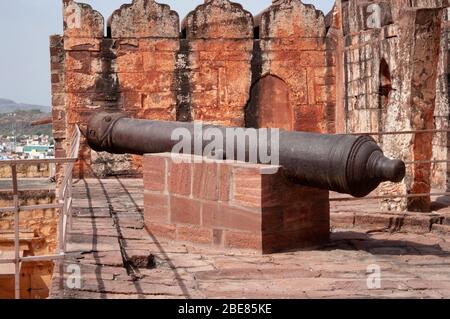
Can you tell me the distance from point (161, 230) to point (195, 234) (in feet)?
1.46

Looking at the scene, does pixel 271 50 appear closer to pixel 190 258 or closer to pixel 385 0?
pixel 385 0

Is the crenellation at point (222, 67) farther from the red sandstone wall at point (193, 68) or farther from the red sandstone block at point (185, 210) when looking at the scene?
the red sandstone block at point (185, 210)

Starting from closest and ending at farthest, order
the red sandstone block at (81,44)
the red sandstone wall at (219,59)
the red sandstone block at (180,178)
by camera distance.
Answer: the red sandstone block at (180,178) < the red sandstone block at (81,44) < the red sandstone wall at (219,59)

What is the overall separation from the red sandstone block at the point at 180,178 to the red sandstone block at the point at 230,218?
27cm

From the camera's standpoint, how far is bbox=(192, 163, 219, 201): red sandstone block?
251 inches

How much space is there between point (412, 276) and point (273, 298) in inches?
50.5

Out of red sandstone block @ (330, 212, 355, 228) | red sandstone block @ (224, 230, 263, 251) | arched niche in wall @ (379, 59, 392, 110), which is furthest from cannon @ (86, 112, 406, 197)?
arched niche in wall @ (379, 59, 392, 110)

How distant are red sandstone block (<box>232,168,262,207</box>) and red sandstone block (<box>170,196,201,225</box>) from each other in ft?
1.55

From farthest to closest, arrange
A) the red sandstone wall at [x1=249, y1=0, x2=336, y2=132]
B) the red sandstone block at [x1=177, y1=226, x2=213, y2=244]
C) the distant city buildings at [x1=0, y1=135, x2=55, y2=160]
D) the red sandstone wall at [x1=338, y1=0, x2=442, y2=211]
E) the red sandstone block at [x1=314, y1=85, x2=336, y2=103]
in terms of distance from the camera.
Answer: the distant city buildings at [x1=0, y1=135, x2=55, y2=160] → the red sandstone block at [x1=314, y1=85, x2=336, y2=103] → the red sandstone wall at [x1=249, y1=0, x2=336, y2=132] → the red sandstone wall at [x1=338, y1=0, x2=442, y2=211] → the red sandstone block at [x1=177, y1=226, x2=213, y2=244]

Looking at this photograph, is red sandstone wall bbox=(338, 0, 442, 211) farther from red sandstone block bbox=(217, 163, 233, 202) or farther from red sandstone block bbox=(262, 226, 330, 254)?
red sandstone block bbox=(217, 163, 233, 202)

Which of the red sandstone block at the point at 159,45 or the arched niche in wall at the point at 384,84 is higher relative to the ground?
the red sandstone block at the point at 159,45

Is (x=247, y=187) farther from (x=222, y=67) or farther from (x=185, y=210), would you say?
(x=222, y=67)

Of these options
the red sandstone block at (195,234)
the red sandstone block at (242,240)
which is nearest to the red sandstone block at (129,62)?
the red sandstone block at (195,234)

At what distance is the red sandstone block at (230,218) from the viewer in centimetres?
613
